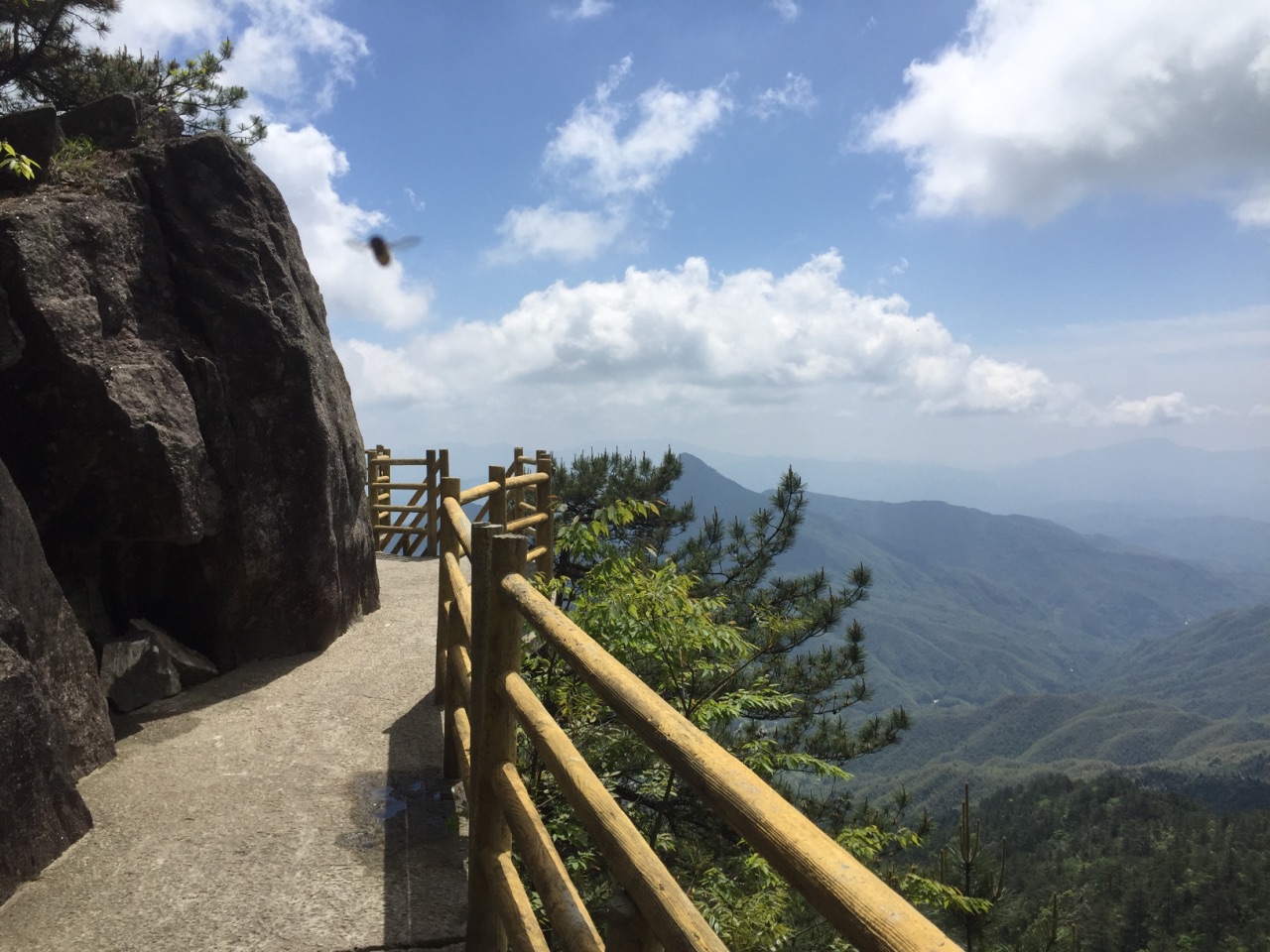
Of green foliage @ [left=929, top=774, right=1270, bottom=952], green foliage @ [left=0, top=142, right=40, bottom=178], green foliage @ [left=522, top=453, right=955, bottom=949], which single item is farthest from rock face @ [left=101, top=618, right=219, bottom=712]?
green foliage @ [left=929, top=774, right=1270, bottom=952]

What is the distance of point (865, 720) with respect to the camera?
13688 mm

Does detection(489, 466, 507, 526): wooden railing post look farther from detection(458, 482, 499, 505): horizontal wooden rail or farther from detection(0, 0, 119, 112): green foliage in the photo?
detection(0, 0, 119, 112): green foliage

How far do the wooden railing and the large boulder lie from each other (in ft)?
9.15

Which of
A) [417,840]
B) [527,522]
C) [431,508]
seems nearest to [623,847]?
[417,840]

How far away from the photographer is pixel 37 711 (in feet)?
11.4

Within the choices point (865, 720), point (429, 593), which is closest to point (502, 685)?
point (429, 593)

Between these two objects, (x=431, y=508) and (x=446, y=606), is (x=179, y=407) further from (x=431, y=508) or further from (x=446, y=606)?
(x=431, y=508)

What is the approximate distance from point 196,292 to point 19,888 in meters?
4.18

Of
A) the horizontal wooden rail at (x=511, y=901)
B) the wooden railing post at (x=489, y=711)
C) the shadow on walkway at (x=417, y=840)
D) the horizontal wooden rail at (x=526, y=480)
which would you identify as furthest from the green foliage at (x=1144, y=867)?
the horizontal wooden rail at (x=511, y=901)

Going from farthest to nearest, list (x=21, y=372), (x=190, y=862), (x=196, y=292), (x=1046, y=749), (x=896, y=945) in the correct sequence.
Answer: (x=1046, y=749), (x=196, y=292), (x=21, y=372), (x=190, y=862), (x=896, y=945)

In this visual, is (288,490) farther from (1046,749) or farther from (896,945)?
(1046,749)

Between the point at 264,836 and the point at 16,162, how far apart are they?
12.4ft

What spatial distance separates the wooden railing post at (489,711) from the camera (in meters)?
2.55

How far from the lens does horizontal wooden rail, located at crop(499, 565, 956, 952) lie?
0.85 metres
